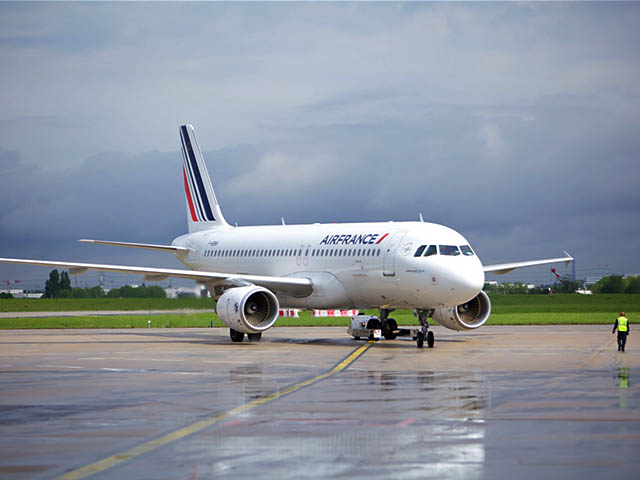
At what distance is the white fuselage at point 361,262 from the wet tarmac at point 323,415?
3.27 m

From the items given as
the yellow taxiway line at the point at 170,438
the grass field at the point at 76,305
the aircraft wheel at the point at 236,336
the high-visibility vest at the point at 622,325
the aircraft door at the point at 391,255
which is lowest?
the yellow taxiway line at the point at 170,438

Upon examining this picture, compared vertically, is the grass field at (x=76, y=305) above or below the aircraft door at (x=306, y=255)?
below

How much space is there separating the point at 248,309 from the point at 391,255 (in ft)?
19.9

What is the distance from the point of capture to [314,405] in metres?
15.9

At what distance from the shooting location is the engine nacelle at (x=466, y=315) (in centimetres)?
3547

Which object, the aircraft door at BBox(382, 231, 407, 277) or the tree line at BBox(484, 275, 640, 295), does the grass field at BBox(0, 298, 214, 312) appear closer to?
the tree line at BBox(484, 275, 640, 295)

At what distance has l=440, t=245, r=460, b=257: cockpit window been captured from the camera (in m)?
31.8

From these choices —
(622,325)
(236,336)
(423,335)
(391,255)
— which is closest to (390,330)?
(391,255)

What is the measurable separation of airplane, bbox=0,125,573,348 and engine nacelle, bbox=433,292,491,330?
37mm

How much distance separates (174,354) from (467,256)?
1004 cm

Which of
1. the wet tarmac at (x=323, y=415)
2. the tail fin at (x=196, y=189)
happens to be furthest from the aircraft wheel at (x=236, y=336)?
the tail fin at (x=196, y=189)

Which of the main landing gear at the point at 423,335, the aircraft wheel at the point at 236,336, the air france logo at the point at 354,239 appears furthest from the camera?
the aircraft wheel at the point at 236,336

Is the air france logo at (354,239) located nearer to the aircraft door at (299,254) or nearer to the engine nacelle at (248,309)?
the aircraft door at (299,254)

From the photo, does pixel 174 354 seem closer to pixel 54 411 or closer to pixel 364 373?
pixel 364 373
